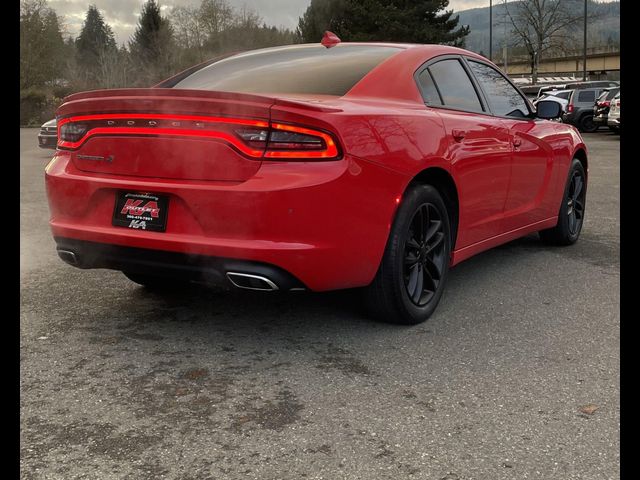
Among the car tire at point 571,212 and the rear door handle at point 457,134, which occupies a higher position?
the rear door handle at point 457,134

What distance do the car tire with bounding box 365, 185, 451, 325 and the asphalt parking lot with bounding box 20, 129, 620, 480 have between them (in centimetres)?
11

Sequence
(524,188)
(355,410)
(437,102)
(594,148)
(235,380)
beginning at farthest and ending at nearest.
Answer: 1. (594,148)
2. (524,188)
3. (437,102)
4. (235,380)
5. (355,410)

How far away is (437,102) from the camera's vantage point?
12.4 feet

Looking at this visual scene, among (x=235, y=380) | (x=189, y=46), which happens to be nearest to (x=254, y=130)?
(x=235, y=380)

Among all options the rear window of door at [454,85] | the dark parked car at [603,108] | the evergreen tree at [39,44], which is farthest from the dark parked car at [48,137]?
the dark parked car at [603,108]

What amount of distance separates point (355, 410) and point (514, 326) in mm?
1347

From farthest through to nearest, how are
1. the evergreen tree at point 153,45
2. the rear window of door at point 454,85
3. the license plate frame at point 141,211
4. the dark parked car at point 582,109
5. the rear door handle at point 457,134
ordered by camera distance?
the dark parked car at point 582,109 < the evergreen tree at point 153,45 < the rear window of door at point 454,85 < the rear door handle at point 457,134 < the license plate frame at point 141,211

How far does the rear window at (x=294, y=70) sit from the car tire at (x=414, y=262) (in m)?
0.68

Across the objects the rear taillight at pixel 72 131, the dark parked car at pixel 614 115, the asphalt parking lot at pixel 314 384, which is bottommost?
the asphalt parking lot at pixel 314 384

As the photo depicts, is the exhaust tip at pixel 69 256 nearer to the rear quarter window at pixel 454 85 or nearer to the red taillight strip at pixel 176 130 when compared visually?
the red taillight strip at pixel 176 130

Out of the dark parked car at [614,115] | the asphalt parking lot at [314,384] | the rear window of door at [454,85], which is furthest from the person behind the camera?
the dark parked car at [614,115]

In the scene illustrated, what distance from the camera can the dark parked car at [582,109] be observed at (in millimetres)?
24016

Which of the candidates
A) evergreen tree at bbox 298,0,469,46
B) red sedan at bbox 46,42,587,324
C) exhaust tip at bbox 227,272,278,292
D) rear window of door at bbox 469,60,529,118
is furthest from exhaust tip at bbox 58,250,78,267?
evergreen tree at bbox 298,0,469,46
